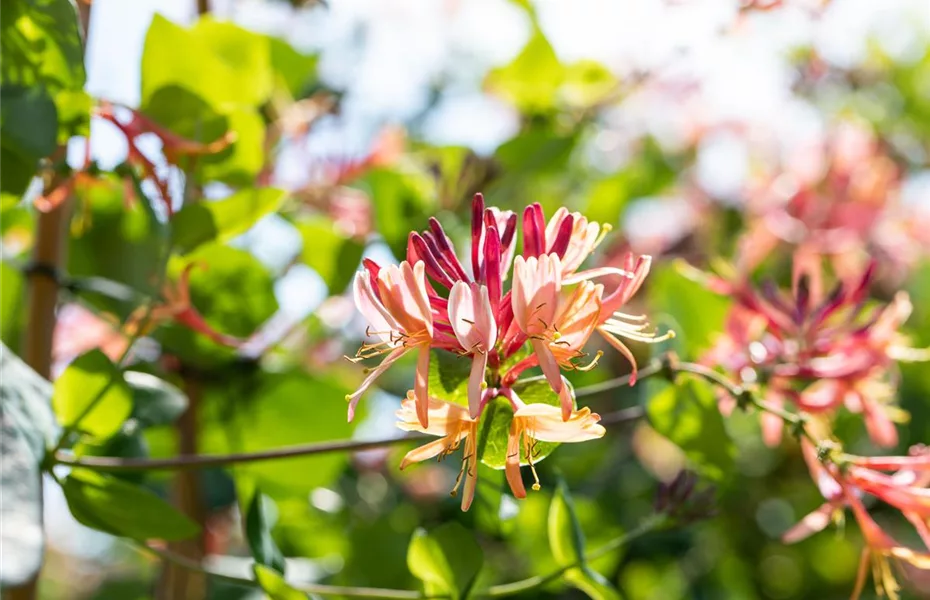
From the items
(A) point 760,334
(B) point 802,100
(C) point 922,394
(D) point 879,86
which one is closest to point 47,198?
(A) point 760,334

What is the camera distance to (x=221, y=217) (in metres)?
0.54

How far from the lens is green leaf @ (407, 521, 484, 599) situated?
1.54 feet

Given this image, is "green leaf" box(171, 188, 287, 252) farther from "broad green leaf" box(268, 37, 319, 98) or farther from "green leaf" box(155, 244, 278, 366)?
"broad green leaf" box(268, 37, 319, 98)

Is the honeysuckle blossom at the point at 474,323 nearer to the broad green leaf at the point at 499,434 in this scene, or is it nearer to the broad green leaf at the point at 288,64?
the broad green leaf at the point at 499,434

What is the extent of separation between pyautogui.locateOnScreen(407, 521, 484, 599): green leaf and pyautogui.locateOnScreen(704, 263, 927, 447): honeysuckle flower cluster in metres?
0.18

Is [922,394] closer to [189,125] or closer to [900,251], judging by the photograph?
[900,251]

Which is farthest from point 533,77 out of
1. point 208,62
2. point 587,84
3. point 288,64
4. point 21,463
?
point 21,463

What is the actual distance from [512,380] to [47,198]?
11.8 inches

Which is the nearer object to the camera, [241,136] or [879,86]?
[241,136]

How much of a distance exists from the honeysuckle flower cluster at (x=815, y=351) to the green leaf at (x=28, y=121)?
1.28 feet

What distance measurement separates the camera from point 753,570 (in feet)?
3.58

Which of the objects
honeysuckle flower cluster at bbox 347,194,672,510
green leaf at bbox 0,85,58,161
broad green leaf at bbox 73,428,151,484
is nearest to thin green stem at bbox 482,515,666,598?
honeysuckle flower cluster at bbox 347,194,672,510

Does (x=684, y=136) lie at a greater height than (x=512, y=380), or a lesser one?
lesser

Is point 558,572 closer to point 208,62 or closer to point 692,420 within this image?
point 692,420
